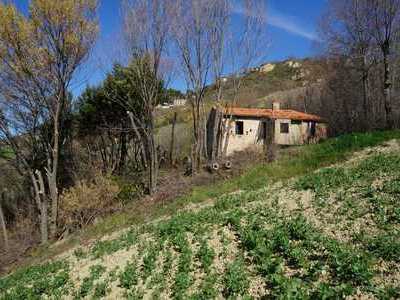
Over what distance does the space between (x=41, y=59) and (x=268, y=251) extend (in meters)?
13.9

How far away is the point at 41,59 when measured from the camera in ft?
50.9

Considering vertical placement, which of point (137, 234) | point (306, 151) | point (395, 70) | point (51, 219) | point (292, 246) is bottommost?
point (51, 219)

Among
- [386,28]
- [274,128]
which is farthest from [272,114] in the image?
[386,28]

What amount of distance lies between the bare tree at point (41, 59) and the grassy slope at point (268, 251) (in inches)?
379

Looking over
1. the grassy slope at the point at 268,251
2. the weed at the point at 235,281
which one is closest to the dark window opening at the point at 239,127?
the grassy slope at the point at 268,251

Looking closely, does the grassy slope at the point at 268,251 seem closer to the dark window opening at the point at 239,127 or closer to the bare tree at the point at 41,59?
the bare tree at the point at 41,59

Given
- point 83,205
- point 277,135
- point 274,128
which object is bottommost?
point 83,205

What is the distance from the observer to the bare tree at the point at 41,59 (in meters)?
15.2

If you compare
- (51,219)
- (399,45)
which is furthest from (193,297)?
(399,45)

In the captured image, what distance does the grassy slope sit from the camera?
464 centimetres

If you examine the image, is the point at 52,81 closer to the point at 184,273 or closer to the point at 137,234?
the point at 137,234

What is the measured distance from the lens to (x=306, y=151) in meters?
14.2

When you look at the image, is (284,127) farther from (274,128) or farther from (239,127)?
(239,127)

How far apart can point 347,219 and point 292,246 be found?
53.6 inches
